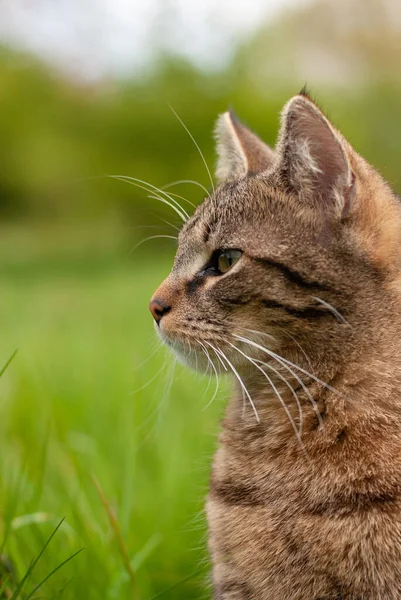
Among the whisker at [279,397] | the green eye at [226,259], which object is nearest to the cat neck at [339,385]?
the whisker at [279,397]

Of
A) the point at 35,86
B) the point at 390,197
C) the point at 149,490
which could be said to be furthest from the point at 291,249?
the point at 35,86

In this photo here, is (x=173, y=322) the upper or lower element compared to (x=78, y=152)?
lower

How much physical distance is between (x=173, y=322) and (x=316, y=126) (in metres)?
0.49

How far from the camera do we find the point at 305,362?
1.42 meters

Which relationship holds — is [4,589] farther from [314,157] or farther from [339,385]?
[314,157]

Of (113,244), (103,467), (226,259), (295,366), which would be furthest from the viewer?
(113,244)

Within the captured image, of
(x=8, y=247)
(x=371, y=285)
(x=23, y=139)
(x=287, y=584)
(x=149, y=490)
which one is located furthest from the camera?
(x=23, y=139)

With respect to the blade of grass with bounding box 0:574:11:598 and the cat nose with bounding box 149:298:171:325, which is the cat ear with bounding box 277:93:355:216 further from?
the blade of grass with bounding box 0:574:11:598

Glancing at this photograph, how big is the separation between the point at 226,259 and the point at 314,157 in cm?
27

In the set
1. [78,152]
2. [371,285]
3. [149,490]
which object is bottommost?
[149,490]

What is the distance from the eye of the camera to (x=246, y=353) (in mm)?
1470

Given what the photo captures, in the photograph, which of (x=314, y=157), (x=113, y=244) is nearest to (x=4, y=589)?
(x=314, y=157)

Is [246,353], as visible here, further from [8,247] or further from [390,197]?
[8,247]

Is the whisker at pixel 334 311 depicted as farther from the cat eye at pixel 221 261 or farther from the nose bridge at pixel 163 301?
the nose bridge at pixel 163 301
